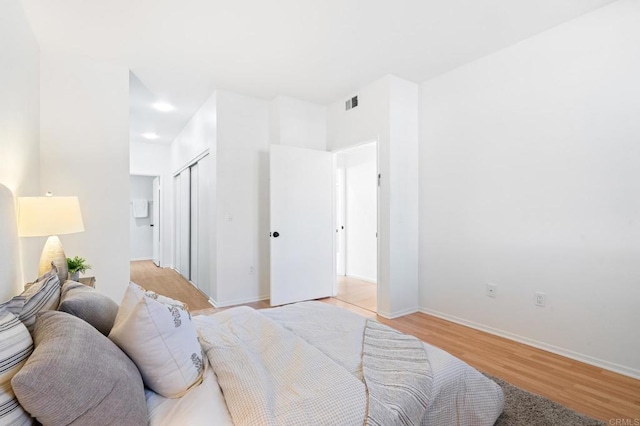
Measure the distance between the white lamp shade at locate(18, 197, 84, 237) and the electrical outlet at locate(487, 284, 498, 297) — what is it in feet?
11.6

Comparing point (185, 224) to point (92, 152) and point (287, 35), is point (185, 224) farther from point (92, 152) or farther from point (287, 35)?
point (287, 35)

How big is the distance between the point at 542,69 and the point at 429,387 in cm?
278

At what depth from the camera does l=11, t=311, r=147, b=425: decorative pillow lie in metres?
0.74

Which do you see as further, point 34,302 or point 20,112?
point 20,112

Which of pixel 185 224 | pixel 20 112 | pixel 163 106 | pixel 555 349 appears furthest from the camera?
pixel 185 224

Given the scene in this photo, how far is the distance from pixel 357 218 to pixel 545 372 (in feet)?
12.3

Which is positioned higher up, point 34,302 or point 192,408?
point 34,302

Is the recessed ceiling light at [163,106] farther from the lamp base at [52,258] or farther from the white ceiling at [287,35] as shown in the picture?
the lamp base at [52,258]

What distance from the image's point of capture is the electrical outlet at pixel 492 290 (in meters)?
2.92

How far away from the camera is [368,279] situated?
532 cm

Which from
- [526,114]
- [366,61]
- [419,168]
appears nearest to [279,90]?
[366,61]

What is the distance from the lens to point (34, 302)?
1.19 metres

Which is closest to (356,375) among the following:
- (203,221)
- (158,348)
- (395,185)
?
(158,348)

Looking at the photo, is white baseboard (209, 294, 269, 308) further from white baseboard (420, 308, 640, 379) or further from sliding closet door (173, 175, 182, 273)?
A: sliding closet door (173, 175, 182, 273)
